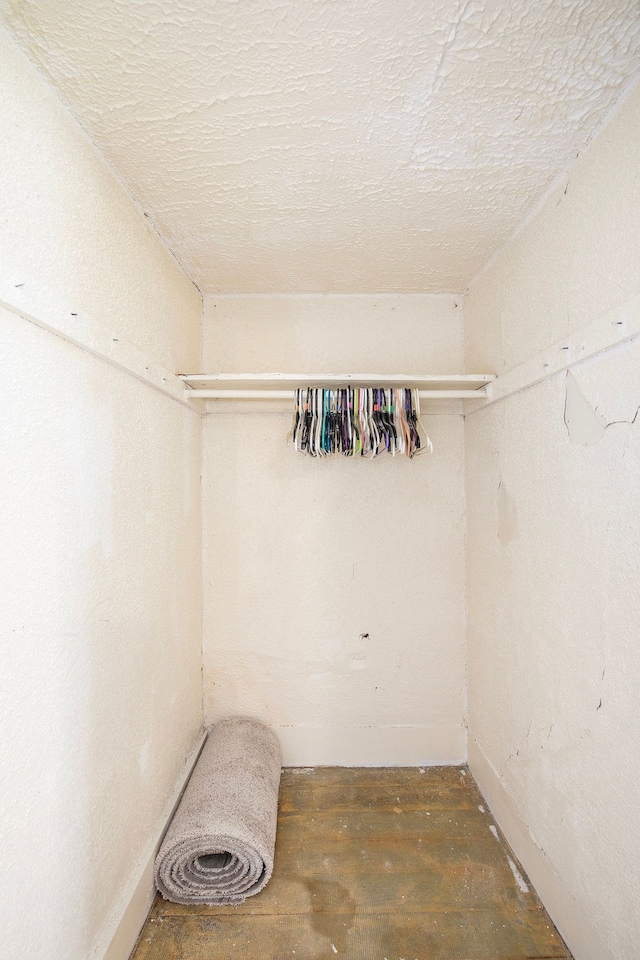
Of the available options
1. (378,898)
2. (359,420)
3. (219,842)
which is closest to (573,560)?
(359,420)

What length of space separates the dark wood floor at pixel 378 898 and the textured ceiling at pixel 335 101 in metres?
2.16

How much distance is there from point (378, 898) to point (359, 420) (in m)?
1.60

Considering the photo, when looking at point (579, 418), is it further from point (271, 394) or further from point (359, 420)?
point (271, 394)

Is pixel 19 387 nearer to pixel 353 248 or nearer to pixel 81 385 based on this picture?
pixel 81 385

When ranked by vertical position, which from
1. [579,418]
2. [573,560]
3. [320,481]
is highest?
[579,418]

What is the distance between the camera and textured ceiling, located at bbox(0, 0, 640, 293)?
85 centimetres

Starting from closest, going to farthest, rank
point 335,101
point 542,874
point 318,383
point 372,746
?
point 335,101 → point 542,874 → point 318,383 → point 372,746

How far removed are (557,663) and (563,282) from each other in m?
1.09

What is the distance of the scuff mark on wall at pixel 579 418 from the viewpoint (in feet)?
3.84

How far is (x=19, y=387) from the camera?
35.7 inches

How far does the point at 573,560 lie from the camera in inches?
49.8

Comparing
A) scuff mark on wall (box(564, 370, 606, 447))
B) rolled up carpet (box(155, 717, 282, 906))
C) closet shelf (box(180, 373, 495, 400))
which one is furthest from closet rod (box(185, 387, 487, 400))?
rolled up carpet (box(155, 717, 282, 906))

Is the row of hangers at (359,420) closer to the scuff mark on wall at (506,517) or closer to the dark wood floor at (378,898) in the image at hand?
the scuff mark on wall at (506,517)

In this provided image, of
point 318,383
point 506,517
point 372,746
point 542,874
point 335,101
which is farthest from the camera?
point 372,746
